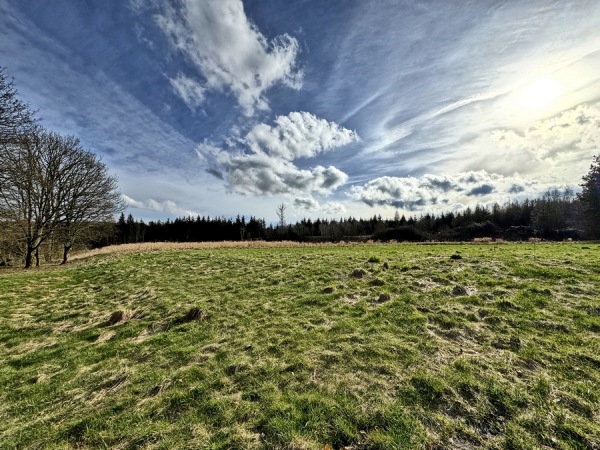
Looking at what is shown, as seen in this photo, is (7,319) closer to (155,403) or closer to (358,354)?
(155,403)

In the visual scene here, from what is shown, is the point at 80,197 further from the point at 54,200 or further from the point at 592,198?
the point at 592,198

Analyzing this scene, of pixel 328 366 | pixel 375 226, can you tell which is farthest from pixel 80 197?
pixel 375 226

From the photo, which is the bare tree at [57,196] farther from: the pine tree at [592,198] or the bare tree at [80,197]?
the pine tree at [592,198]

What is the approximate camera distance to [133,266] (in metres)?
20.7

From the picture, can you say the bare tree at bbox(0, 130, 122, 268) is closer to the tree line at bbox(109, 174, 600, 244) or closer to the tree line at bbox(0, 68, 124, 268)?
the tree line at bbox(0, 68, 124, 268)

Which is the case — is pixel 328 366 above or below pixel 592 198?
below

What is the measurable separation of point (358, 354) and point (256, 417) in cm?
272

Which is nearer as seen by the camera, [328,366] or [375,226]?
[328,366]

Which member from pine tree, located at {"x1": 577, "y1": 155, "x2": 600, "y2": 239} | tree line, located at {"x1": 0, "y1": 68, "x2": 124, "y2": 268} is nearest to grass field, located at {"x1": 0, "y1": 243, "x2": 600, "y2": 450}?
tree line, located at {"x1": 0, "y1": 68, "x2": 124, "y2": 268}

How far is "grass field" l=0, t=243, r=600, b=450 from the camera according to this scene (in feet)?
13.6

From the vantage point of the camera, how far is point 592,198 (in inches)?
1724

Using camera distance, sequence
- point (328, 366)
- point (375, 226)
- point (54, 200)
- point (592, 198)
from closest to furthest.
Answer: point (328, 366)
point (54, 200)
point (592, 198)
point (375, 226)

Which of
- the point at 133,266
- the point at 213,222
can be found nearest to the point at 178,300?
the point at 133,266

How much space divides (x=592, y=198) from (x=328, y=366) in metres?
61.8
